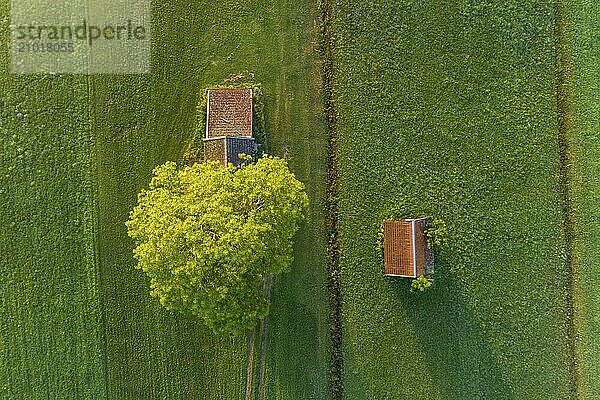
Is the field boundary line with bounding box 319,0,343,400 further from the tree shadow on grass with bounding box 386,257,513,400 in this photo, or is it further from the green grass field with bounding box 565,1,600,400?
the green grass field with bounding box 565,1,600,400

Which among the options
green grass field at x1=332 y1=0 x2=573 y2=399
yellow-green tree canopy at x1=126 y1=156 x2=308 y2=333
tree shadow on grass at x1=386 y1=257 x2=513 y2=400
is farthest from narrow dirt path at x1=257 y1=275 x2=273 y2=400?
tree shadow on grass at x1=386 y1=257 x2=513 y2=400

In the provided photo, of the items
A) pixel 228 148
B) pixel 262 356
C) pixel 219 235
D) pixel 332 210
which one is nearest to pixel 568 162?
pixel 332 210

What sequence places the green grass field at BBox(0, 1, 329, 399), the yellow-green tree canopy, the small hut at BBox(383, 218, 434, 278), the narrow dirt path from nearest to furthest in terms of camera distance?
the yellow-green tree canopy → the small hut at BBox(383, 218, 434, 278) → the green grass field at BBox(0, 1, 329, 399) → the narrow dirt path

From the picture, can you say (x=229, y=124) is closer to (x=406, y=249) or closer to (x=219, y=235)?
(x=219, y=235)

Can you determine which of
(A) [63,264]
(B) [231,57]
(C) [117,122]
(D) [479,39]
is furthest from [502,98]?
(A) [63,264]

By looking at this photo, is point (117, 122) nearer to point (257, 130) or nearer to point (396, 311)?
point (257, 130)

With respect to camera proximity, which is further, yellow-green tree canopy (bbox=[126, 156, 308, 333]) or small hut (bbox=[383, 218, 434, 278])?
small hut (bbox=[383, 218, 434, 278])
